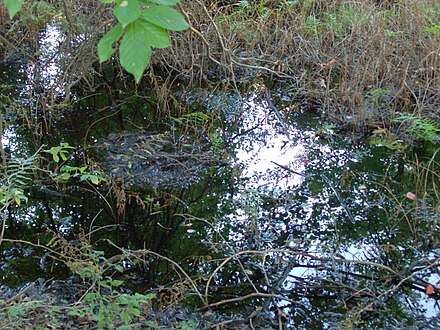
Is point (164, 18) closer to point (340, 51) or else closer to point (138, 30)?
point (138, 30)

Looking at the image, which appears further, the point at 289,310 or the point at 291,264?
the point at 291,264

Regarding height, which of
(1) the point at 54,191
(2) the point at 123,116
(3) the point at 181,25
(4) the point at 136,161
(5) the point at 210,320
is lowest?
(5) the point at 210,320

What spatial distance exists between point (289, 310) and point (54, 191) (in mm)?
1735

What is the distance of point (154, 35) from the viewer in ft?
3.78

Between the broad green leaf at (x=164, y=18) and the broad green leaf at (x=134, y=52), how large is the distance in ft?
0.16

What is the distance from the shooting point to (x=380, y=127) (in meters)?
4.53

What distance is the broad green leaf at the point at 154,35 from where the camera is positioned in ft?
3.76

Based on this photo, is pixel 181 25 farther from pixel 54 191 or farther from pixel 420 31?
pixel 420 31

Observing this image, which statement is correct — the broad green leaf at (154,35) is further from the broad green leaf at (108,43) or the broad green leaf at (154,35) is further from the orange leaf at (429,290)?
the orange leaf at (429,290)

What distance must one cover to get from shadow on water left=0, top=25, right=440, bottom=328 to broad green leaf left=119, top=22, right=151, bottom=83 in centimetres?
166

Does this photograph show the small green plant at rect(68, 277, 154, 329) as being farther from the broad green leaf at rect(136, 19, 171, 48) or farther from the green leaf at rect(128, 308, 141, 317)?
the broad green leaf at rect(136, 19, 171, 48)

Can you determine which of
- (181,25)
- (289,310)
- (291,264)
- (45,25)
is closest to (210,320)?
(289,310)

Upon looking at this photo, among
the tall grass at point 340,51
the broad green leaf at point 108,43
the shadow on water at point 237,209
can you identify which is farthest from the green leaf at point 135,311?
the tall grass at point 340,51

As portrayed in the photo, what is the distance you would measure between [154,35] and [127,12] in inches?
2.8
